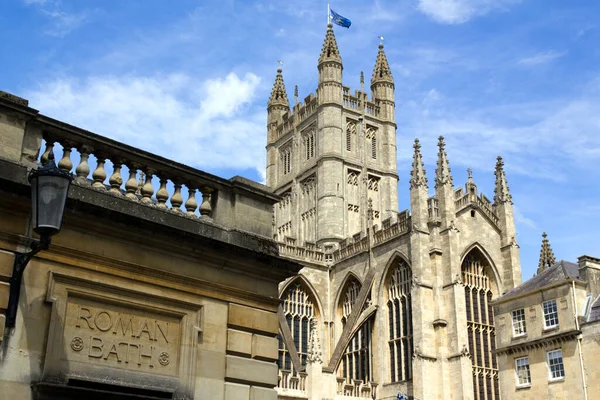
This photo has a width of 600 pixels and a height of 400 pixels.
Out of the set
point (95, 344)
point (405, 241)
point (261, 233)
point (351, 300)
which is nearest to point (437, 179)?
point (405, 241)

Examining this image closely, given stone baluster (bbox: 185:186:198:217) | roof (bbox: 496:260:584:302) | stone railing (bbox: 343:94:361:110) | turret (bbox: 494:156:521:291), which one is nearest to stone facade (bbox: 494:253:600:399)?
roof (bbox: 496:260:584:302)

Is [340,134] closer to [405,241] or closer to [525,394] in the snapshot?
[405,241]

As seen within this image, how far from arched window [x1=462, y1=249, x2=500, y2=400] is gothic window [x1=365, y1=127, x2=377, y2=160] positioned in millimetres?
17752

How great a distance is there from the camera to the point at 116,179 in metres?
8.50

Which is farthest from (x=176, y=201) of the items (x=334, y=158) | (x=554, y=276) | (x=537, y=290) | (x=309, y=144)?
(x=309, y=144)

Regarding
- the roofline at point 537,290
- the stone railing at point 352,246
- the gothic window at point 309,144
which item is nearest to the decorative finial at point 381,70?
the gothic window at point 309,144

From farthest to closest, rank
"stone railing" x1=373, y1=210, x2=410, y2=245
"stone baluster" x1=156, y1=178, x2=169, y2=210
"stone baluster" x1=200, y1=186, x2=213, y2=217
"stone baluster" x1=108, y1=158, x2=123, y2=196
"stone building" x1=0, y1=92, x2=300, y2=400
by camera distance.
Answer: "stone railing" x1=373, y1=210, x2=410, y2=245 → "stone baluster" x1=200, y1=186, x2=213, y2=217 → "stone baluster" x1=156, y1=178, x2=169, y2=210 → "stone baluster" x1=108, y1=158, x2=123, y2=196 → "stone building" x1=0, y1=92, x2=300, y2=400

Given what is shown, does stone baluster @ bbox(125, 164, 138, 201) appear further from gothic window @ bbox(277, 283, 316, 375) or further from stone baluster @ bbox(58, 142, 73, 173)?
gothic window @ bbox(277, 283, 316, 375)

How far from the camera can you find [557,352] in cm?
2567

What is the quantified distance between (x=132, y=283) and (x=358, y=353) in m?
30.8

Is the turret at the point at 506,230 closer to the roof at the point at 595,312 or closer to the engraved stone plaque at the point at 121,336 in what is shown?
the roof at the point at 595,312

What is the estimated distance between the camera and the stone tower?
4872 cm

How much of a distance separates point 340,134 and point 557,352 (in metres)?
27.5

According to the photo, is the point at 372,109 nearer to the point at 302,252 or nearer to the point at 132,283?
the point at 302,252
